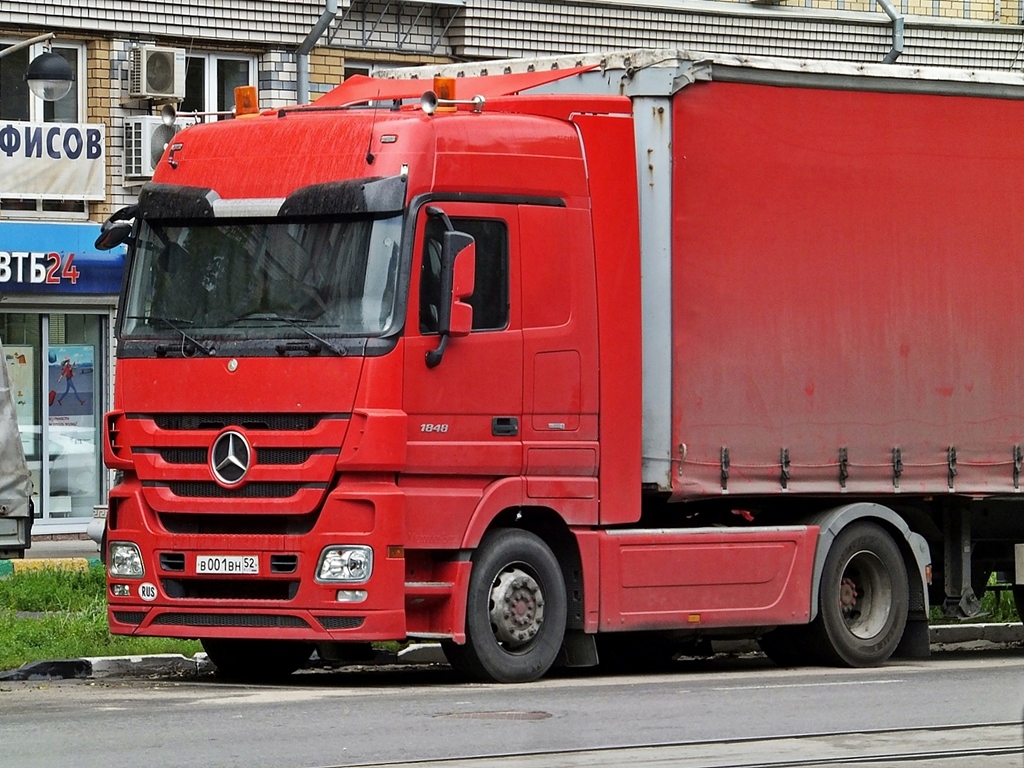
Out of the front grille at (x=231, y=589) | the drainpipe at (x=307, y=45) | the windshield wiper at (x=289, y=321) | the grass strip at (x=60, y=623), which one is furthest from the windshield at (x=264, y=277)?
the drainpipe at (x=307, y=45)

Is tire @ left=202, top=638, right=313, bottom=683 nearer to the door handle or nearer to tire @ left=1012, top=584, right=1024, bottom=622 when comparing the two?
the door handle

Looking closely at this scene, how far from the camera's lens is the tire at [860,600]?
1466 cm

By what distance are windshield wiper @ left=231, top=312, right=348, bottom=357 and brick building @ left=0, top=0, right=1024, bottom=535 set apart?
42.0ft

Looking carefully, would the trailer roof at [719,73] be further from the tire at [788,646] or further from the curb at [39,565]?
the curb at [39,565]

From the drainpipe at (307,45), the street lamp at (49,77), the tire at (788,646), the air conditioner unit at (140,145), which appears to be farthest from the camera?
the drainpipe at (307,45)

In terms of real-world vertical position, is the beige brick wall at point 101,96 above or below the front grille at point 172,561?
above

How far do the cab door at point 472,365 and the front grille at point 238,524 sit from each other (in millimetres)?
677

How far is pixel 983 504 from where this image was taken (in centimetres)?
1587

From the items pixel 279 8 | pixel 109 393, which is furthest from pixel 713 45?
pixel 109 393

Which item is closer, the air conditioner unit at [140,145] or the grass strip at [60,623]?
the grass strip at [60,623]

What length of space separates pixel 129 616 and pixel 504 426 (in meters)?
2.39

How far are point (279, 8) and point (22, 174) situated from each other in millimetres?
3578

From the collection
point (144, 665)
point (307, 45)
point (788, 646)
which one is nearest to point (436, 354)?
point (144, 665)

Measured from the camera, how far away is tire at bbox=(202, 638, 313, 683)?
1385 centimetres
